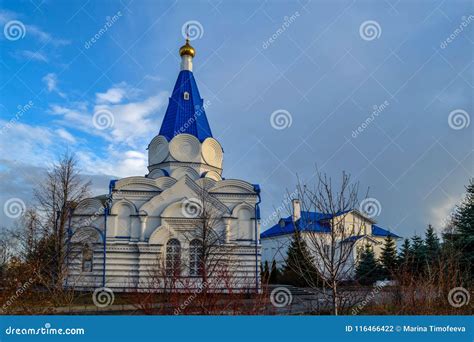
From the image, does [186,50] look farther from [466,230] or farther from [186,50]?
[466,230]

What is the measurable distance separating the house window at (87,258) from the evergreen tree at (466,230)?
15749mm

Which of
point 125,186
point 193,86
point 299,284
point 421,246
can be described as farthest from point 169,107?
point 421,246

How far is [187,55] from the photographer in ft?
82.0

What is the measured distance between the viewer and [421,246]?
83.1 ft

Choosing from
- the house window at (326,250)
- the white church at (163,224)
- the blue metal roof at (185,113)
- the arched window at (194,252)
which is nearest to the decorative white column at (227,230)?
the white church at (163,224)

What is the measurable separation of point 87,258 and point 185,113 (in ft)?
28.6

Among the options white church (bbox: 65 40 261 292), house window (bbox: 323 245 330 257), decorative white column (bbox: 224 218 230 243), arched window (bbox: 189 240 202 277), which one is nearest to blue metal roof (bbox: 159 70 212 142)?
white church (bbox: 65 40 261 292)

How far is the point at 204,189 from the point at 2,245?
11198 mm

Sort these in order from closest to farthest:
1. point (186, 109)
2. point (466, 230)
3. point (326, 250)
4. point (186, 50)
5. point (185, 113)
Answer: point (326, 250)
point (466, 230)
point (185, 113)
point (186, 109)
point (186, 50)

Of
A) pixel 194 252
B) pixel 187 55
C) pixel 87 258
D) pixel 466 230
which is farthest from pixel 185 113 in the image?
pixel 466 230

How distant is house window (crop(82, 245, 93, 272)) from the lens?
2016 centimetres

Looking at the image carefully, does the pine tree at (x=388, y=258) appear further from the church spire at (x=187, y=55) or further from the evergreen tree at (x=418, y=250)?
the church spire at (x=187, y=55)

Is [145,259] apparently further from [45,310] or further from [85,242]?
[45,310]

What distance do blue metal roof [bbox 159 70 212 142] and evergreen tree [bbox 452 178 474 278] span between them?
40.5ft
